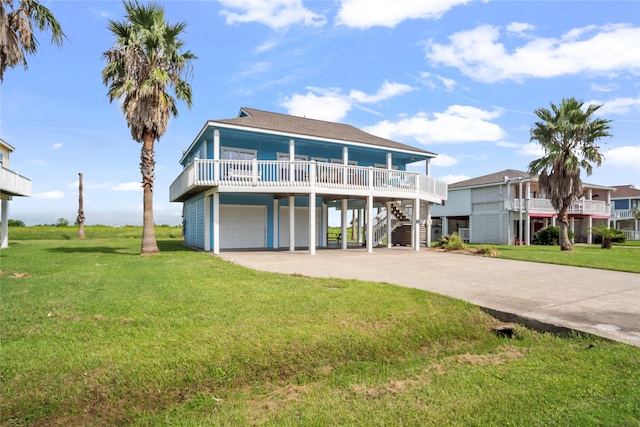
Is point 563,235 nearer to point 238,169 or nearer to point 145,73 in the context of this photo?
point 238,169

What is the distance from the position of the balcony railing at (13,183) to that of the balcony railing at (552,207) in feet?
110

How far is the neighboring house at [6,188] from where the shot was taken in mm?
19109

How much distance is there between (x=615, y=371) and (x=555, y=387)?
0.87 metres

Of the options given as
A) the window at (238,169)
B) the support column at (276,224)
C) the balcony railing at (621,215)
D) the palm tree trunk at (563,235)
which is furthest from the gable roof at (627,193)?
the window at (238,169)

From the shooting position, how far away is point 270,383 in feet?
12.4

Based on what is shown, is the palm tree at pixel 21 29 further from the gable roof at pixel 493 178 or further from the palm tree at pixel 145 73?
the gable roof at pixel 493 178

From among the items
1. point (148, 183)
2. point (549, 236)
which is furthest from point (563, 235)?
point (148, 183)

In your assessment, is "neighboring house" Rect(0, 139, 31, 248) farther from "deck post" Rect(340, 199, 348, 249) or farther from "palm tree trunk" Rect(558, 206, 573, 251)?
"palm tree trunk" Rect(558, 206, 573, 251)

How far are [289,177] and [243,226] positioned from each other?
14.4ft

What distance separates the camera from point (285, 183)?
1560 cm

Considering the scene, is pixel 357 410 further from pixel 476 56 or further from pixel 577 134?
pixel 577 134

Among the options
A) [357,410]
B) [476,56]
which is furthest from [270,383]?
[476,56]

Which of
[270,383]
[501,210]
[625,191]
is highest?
[625,191]

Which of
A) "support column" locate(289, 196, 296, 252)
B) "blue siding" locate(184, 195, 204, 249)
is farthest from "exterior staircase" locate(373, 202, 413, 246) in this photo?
"blue siding" locate(184, 195, 204, 249)
